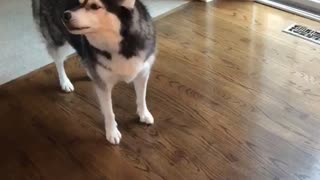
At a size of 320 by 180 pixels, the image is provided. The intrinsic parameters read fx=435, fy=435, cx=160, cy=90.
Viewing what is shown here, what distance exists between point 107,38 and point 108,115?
45 centimetres

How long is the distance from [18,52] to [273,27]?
5.03 ft

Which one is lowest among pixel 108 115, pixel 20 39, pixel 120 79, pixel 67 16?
pixel 20 39

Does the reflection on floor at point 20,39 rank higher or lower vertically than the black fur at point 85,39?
lower

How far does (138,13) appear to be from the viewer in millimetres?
1571

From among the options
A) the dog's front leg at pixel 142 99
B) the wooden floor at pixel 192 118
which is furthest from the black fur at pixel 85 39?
the wooden floor at pixel 192 118

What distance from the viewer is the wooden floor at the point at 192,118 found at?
1.78m

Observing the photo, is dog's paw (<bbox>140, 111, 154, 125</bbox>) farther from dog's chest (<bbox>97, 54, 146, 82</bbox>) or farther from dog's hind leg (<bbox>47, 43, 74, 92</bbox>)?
dog's hind leg (<bbox>47, 43, 74, 92</bbox>)

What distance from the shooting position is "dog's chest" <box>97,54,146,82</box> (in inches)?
63.8

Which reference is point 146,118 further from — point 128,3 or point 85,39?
point 128,3

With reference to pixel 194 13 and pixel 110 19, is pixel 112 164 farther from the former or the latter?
pixel 194 13

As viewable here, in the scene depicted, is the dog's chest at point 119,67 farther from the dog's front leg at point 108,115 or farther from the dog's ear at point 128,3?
the dog's ear at point 128,3

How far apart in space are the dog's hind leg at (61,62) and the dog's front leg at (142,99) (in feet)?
1.37

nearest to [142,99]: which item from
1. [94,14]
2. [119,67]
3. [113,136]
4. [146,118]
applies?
[146,118]

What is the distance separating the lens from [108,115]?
1855mm
